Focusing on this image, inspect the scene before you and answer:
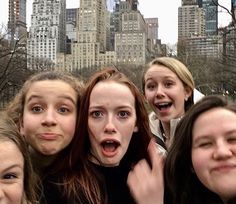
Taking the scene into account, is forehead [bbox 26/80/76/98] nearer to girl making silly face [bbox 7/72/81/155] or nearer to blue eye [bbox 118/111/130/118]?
girl making silly face [bbox 7/72/81/155]

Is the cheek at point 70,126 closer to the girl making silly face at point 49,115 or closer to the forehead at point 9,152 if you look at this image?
the girl making silly face at point 49,115

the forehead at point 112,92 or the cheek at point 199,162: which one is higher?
the forehead at point 112,92

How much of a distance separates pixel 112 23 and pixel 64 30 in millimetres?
15796

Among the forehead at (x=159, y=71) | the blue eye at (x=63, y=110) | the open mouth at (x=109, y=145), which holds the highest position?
the forehead at (x=159, y=71)

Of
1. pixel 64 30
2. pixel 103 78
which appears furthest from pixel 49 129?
pixel 64 30

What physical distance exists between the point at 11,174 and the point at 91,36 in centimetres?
12021

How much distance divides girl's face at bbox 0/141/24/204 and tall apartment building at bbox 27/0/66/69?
106361 mm

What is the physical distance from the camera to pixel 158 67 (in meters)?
3.89

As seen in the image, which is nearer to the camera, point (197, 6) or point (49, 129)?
point (49, 129)

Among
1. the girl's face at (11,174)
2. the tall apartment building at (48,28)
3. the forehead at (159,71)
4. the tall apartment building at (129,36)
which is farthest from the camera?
the tall apartment building at (48,28)

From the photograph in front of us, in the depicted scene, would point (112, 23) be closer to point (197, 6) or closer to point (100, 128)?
point (197, 6)

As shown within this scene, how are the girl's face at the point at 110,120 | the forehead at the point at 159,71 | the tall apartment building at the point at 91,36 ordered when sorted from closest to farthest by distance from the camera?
the girl's face at the point at 110,120, the forehead at the point at 159,71, the tall apartment building at the point at 91,36

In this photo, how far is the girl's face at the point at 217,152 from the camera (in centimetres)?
204

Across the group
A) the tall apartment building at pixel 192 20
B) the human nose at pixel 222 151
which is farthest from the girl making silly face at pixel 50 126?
the tall apartment building at pixel 192 20
